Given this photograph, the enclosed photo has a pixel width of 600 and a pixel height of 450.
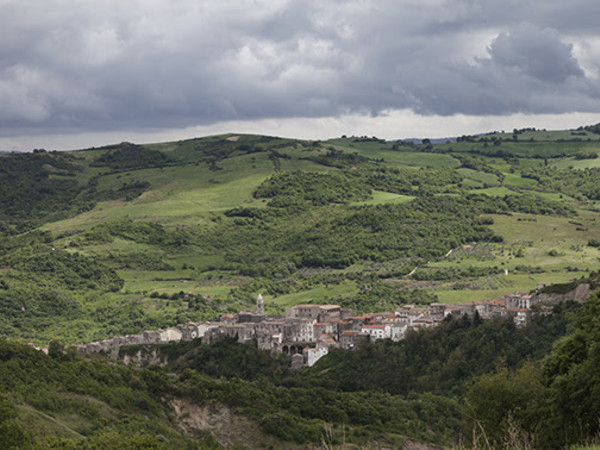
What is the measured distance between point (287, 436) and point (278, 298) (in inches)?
3346

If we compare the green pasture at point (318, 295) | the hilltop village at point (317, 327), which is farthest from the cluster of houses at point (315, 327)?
the green pasture at point (318, 295)

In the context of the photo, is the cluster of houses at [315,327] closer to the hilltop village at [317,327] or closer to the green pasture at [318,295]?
the hilltop village at [317,327]

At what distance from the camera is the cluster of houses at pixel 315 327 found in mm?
97312

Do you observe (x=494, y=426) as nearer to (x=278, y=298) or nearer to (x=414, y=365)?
(x=414, y=365)

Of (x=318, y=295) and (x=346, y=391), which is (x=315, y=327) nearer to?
(x=346, y=391)

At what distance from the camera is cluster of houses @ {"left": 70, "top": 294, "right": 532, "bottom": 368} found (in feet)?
319

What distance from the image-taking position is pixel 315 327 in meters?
105

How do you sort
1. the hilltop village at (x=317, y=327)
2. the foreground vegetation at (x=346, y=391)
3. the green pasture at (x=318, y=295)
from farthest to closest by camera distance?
the green pasture at (x=318, y=295)
the hilltop village at (x=317, y=327)
the foreground vegetation at (x=346, y=391)

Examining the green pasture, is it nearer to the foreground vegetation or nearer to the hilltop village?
the hilltop village

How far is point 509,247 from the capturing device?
167 meters

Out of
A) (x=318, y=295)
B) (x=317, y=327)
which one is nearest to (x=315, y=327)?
(x=317, y=327)

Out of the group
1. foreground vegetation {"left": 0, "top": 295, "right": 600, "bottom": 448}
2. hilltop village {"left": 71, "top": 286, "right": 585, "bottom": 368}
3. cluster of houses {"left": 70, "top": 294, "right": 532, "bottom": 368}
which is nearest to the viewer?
foreground vegetation {"left": 0, "top": 295, "right": 600, "bottom": 448}

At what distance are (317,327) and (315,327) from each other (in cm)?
24

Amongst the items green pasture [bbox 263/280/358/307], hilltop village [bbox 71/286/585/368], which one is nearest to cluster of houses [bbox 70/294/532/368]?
hilltop village [bbox 71/286/585/368]
